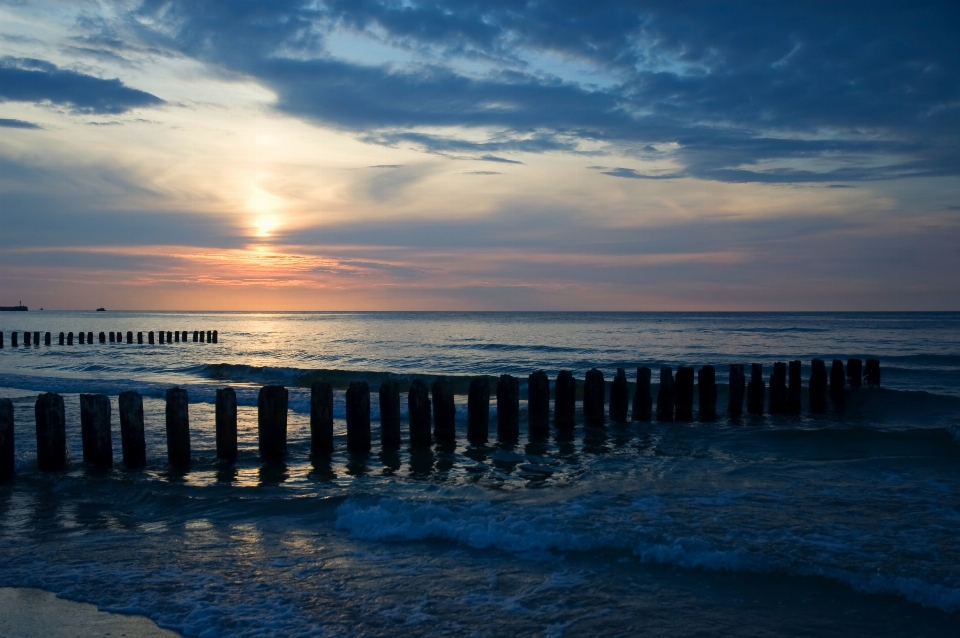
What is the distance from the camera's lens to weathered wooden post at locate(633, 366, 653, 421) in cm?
1438

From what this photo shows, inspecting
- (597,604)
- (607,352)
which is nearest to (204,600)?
(597,604)

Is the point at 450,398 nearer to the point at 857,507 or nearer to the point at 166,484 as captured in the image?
the point at 166,484

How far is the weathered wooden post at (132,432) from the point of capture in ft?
33.7

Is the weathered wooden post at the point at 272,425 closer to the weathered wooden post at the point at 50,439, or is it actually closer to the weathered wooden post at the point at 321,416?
the weathered wooden post at the point at 321,416

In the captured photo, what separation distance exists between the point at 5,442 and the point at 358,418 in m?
4.85

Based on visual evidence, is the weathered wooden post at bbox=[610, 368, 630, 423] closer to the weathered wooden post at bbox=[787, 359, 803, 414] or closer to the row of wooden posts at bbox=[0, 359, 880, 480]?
the row of wooden posts at bbox=[0, 359, 880, 480]

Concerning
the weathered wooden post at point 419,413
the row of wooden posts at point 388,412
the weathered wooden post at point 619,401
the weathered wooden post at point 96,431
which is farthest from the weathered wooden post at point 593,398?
the weathered wooden post at point 96,431

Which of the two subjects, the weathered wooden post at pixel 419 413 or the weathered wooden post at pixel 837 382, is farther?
the weathered wooden post at pixel 837 382

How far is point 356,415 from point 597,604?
6.57m

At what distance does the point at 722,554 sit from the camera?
21.3 feet

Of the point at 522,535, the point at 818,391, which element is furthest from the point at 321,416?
the point at 818,391

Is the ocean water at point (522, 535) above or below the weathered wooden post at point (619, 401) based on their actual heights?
below

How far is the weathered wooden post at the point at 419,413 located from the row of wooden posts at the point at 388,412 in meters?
0.02

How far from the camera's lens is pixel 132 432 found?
10336 mm
